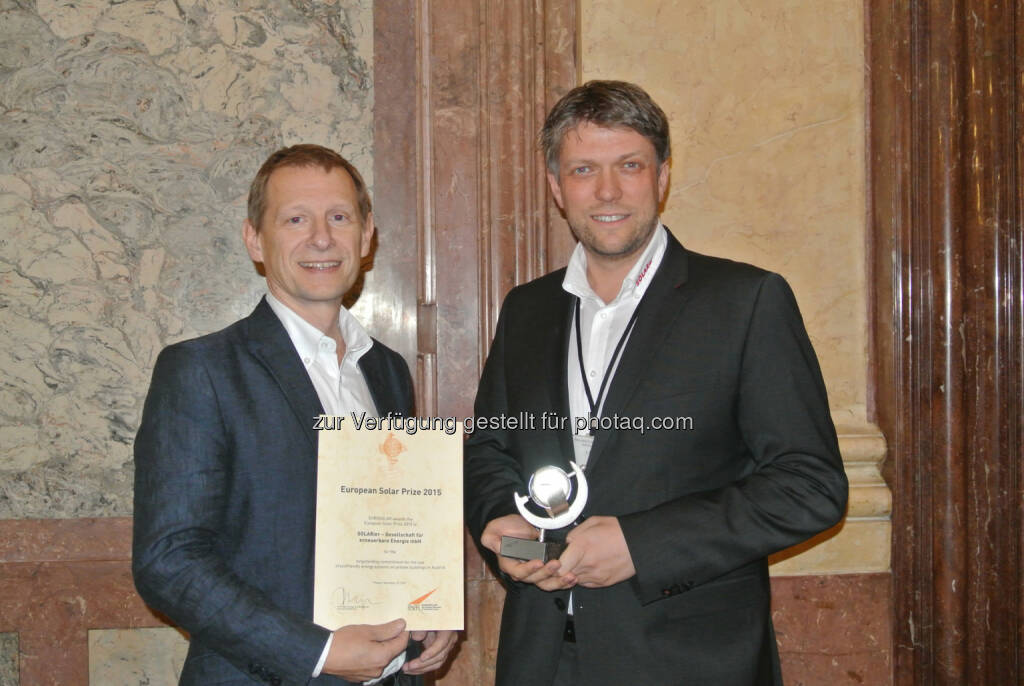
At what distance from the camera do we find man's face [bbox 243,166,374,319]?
200cm

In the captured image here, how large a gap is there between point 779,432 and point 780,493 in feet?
0.48

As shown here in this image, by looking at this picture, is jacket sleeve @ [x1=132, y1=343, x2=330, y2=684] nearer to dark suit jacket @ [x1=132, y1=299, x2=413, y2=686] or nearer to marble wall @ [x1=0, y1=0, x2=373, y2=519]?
dark suit jacket @ [x1=132, y1=299, x2=413, y2=686]

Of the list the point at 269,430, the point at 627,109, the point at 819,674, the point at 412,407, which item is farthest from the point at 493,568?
the point at 819,674

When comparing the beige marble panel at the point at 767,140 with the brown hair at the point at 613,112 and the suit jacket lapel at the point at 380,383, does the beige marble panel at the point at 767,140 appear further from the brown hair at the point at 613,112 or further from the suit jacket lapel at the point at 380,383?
the suit jacket lapel at the point at 380,383

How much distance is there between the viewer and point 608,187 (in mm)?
2227

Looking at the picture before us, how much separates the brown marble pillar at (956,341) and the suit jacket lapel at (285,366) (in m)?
2.20

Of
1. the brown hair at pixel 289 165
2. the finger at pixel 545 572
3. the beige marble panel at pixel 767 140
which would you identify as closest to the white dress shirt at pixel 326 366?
the brown hair at pixel 289 165

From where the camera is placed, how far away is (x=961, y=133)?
303 cm

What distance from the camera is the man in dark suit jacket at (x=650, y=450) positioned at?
1908 mm

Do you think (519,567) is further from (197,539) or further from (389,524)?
(197,539)

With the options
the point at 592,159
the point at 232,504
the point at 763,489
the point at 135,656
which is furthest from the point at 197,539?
the point at 135,656

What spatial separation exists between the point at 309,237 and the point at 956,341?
2.39 m

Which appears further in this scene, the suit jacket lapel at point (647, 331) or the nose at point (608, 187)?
the nose at point (608, 187)

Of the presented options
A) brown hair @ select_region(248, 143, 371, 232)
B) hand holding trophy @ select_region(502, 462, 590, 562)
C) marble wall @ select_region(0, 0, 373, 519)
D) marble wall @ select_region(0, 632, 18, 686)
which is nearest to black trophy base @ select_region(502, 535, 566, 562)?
hand holding trophy @ select_region(502, 462, 590, 562)
